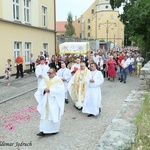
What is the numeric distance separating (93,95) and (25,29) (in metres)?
13.4

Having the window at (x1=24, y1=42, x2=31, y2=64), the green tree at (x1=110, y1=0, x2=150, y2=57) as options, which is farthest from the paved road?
the window at (x1=24, y1=42, x2=31, y2=64)

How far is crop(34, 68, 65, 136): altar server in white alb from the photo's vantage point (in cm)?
657

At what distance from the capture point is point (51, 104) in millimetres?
6656

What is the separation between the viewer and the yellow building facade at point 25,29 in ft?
58.8

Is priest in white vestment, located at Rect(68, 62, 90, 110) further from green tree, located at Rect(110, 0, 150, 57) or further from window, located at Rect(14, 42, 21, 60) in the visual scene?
window, located at Rect(14, 42, 21, 60)

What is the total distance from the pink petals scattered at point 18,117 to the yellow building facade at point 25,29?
8.96 meters

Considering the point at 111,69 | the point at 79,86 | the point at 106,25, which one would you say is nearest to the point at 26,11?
the point at 111,69

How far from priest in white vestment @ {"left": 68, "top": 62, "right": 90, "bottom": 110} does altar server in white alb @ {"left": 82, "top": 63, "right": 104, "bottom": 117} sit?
72cm

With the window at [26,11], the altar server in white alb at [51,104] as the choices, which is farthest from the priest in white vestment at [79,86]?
the window at [26,11]

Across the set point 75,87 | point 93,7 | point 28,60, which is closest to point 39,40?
point 28,60

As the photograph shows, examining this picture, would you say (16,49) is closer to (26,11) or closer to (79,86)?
(26,11)

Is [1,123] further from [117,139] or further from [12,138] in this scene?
[117,139]

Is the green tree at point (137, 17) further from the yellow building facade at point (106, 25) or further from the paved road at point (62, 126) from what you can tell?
the yellow building facade at point (106, 25)

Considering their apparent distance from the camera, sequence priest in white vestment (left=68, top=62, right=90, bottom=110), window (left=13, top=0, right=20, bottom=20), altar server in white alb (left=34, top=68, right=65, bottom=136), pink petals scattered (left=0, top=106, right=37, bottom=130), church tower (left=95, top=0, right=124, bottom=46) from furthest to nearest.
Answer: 1. church tower (left=95, top=0, right=124, bottom=46)
2. window (left=13, top=0, right=20, bottom=20)
3. priest in white vestment (left=68, top=62, right=90, bottom=110)
4. pink petals scattered (left=0, top=106, right=37, bottom=130)
5. altar server in white alb (left=34, top=68, right=65, bottom=136)
